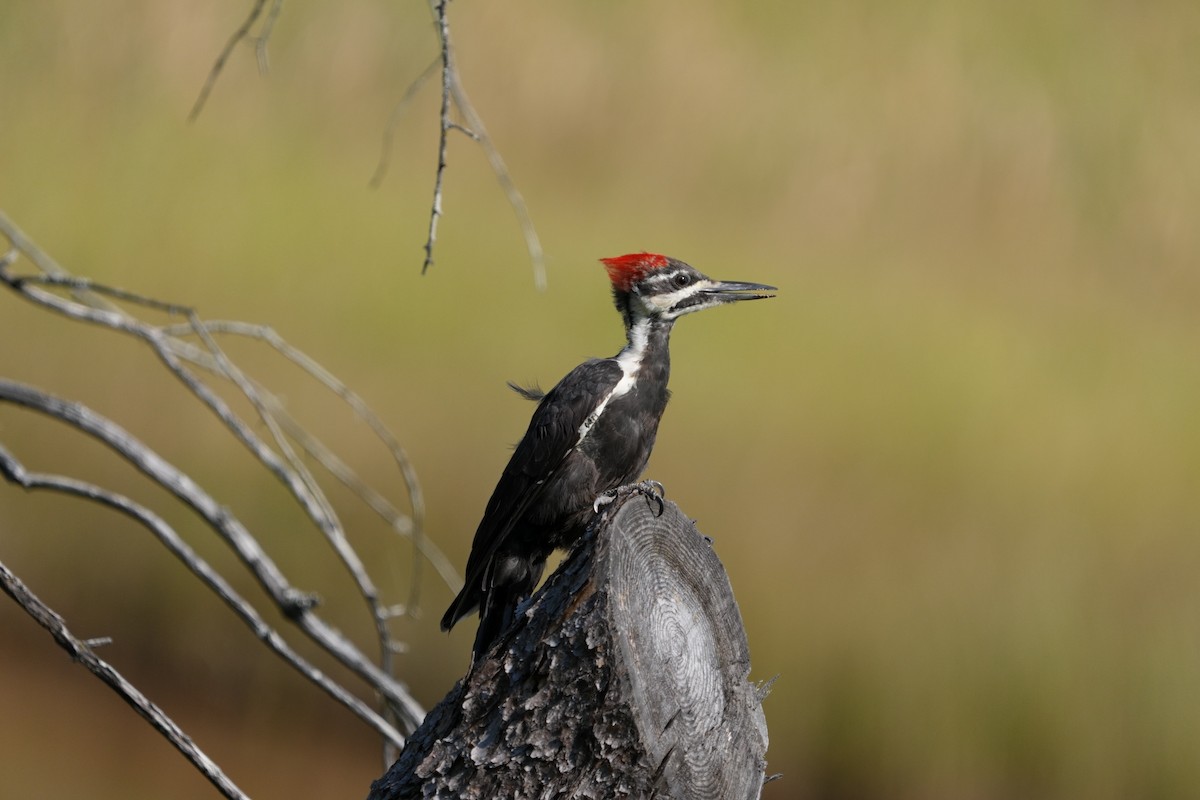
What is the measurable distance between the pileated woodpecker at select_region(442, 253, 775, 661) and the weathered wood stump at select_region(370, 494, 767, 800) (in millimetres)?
957

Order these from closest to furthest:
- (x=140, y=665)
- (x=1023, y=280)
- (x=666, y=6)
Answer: (x=140, y=665) → (x=1023, y=280) → (x=666, y=6)

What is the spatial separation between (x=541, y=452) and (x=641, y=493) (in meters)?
0.88

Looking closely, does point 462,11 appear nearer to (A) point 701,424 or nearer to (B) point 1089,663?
(A) point 701,424

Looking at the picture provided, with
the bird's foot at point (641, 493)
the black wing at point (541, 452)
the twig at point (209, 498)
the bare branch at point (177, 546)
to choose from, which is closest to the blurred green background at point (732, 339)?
the black wing at point (541, 452)

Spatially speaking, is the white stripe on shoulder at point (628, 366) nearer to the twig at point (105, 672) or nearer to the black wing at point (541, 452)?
the black wing at point (541, 452)

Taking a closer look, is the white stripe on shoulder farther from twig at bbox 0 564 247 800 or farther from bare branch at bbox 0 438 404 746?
twig at bbox 0 564 247 800

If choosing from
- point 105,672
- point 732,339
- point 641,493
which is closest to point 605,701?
point 641,493

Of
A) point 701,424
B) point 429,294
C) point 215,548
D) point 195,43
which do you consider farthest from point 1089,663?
point 195,43

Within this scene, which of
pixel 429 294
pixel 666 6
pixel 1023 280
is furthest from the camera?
pixel 666 6

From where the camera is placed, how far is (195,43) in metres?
6.64

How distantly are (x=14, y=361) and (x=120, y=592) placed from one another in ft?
3.73

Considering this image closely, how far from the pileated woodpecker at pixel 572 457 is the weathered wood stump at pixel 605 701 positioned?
96 centimetres

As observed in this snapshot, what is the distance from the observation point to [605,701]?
1.94 m

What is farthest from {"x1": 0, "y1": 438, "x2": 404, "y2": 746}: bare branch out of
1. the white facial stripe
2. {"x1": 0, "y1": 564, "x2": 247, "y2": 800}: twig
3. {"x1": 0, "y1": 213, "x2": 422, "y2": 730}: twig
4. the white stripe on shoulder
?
the white facial stripe
